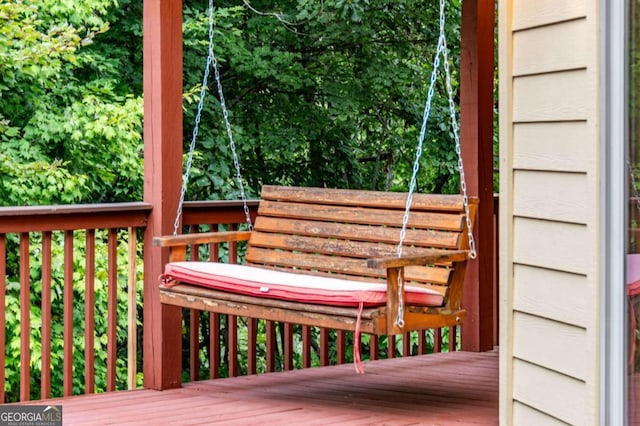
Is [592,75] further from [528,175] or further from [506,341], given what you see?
[506,341]

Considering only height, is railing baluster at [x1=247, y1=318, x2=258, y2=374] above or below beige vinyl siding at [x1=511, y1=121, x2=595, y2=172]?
below

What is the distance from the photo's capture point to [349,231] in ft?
17.0

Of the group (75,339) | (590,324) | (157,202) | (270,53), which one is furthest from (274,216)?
(270,53)

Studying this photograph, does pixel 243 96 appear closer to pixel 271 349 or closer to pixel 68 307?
pixel 271 349

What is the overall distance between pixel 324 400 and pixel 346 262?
0.65m

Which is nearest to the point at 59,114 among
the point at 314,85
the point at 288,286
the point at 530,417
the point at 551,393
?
the point at 314,85

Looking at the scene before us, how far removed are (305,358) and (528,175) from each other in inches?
108

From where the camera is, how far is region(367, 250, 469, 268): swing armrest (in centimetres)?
417

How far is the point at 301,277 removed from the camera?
4.77 metres

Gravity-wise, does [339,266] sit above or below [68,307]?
above

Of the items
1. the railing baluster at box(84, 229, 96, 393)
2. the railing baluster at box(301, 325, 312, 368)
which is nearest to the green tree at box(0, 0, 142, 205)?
the railing baluster at box(301, 325, 312, 368)

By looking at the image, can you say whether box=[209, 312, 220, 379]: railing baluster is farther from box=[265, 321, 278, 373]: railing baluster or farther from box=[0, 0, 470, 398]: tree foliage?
box=[0, 0, 470, 398]: tree foliage

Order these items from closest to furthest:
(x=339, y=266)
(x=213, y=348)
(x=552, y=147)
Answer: (x=552, y=147), (x=339, y=266), (x=213, y=348)

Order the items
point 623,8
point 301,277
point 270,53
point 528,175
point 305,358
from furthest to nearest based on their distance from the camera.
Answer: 1. point 270,53
2. point 305,358
3. point 301,277
4. point 528,175
5. point 623,8
